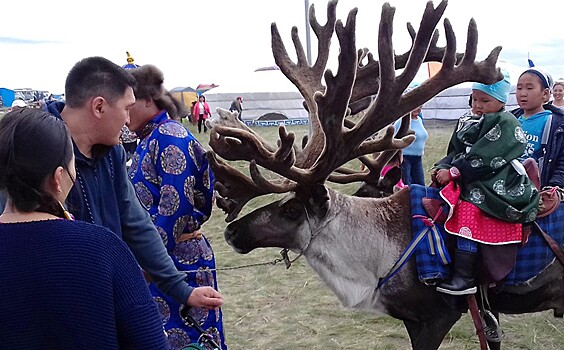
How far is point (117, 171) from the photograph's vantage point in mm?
2107

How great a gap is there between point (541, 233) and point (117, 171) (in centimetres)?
231

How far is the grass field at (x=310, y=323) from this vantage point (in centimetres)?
439

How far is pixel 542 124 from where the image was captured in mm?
4062

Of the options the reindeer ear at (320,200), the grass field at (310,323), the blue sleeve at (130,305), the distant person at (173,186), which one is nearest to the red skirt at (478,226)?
the reindeer ear at (320,200)

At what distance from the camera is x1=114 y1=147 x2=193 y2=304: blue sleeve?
212 centimetres

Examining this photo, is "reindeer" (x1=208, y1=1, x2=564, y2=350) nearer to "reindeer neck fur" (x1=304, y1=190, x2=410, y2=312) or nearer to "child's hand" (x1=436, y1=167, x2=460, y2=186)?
"reindeer neck fur" (x1=304, y1=190, x2=410, y2=312)

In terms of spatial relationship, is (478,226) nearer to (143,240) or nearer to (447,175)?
(447,175)

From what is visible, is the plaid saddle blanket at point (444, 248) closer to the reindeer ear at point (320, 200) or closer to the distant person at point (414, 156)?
the reindeer ear at point (320, 200)

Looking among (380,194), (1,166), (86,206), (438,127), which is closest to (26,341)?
(1,166)

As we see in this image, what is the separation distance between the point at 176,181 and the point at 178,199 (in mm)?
90

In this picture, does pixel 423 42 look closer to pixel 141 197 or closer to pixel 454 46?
pixel 454 46

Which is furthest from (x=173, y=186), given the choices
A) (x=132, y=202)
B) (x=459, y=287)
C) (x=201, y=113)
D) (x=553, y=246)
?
(x=201, y=113)

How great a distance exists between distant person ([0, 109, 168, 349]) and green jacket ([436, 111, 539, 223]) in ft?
6.91

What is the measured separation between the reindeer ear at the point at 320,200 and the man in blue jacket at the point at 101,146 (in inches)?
48.1
